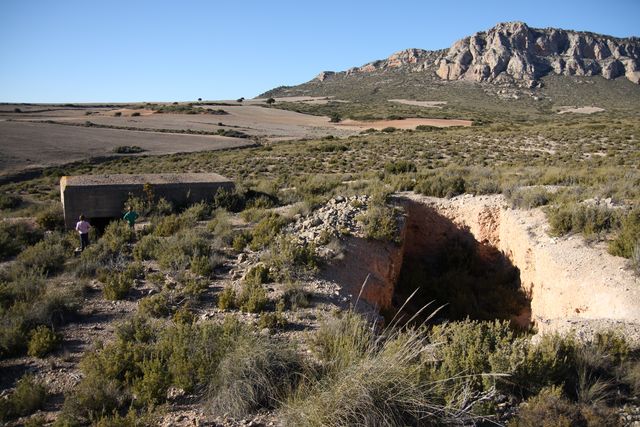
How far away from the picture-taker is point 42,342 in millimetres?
5652

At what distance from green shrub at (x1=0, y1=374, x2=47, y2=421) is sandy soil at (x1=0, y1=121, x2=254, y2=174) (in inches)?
1084

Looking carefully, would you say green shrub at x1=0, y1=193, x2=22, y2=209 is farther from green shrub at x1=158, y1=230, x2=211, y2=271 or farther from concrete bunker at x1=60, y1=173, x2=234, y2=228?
green shrub at x1=158, y1=230, x2=211, y2=271

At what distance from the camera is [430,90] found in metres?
104

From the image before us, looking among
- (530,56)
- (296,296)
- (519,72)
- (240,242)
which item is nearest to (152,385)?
(296,296)

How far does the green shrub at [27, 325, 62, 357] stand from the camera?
221 inches

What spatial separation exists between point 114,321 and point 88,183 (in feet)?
23.4

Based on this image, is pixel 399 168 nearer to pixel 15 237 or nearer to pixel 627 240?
pixel 627 240

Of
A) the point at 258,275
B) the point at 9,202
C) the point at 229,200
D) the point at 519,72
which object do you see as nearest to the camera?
the point at 258,275

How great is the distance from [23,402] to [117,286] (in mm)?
3097

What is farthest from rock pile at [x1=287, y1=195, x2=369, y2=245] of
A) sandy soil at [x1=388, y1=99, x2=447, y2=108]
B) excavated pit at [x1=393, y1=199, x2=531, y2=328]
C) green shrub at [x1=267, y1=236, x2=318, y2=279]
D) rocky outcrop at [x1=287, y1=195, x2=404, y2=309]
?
sandy soil at [x1=388, y1=99, x2=447, y2=108]

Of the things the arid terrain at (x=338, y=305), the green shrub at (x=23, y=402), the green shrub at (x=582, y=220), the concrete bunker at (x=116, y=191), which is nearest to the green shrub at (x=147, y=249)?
the arid terrain at (x=338, y=305)

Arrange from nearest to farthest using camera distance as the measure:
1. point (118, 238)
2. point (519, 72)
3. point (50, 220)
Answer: point (118, 238), point (50, 220), point (519, 72)

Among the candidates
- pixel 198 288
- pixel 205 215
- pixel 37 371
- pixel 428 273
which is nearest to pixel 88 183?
pixel 205 215

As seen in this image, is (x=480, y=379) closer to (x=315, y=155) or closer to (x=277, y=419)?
(x=277, y=419)
